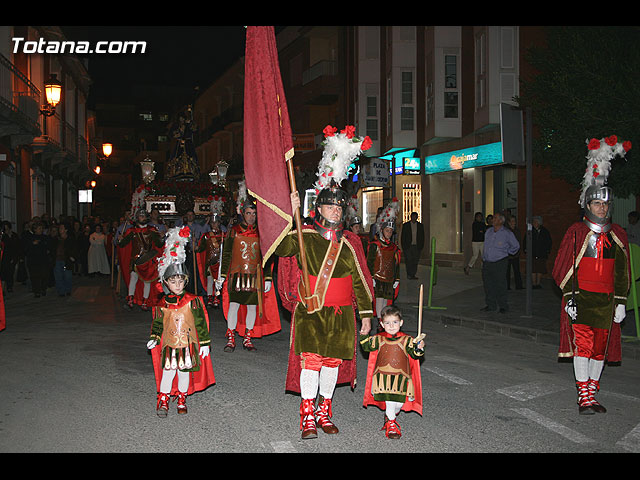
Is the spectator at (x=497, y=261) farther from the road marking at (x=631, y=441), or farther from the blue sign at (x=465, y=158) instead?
the blue sign at (x=465, y=158)

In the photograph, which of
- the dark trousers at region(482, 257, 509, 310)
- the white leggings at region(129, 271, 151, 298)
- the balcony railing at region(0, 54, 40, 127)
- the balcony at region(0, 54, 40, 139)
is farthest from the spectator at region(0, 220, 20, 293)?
the dark trousers at region(482, 257, 509, 310)

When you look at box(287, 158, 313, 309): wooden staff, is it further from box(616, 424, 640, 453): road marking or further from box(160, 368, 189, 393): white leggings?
box(616, 424, 640, 453): road marking

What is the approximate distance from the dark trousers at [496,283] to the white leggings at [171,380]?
741 centimetres

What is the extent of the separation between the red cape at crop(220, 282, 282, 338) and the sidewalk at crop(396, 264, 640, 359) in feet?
12.2

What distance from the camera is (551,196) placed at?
59.9 feet

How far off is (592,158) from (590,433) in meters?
2.67

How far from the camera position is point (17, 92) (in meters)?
19.2

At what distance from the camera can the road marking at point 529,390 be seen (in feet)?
20.8

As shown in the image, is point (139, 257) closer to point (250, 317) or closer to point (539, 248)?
point (250, 317)

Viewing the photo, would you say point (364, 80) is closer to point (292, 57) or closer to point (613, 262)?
point (292, 57)

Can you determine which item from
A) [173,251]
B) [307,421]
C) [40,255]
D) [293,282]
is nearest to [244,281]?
[173,251]

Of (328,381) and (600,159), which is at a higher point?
(600,159)

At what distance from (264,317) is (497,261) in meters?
4.86

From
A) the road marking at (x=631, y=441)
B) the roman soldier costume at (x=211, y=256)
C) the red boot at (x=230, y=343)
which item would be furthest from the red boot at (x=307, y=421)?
the roman soldier costume at (x=211, y=256)
